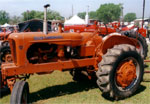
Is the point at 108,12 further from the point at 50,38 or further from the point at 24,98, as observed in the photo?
the point at 24,98

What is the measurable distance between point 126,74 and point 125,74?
0.02 meters

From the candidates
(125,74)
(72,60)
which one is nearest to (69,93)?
(72,60)

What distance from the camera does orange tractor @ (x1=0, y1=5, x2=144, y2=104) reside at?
11.7 feet

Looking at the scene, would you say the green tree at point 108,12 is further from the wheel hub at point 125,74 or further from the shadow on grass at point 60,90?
the wheel hub at point 125,74

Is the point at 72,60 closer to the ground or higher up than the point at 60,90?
higher up

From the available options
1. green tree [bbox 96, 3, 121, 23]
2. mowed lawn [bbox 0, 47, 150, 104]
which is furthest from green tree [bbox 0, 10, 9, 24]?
mowed lawn [bbox 0, 47, 150, 104]

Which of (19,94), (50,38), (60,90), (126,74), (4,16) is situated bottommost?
(60,90)

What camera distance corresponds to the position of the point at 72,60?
4.00 meters

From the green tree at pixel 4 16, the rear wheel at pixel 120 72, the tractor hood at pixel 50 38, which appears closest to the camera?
the tractor hood at pixel 50 38

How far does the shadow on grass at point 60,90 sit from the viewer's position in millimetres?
4355

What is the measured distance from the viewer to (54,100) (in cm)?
410

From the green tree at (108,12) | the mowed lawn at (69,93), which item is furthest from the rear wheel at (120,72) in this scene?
the green tree at (108,12)

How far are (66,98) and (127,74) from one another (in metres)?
1.46

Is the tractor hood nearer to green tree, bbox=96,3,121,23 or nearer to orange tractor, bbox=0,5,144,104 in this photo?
orange tractor, bbox=0,5,144,104
